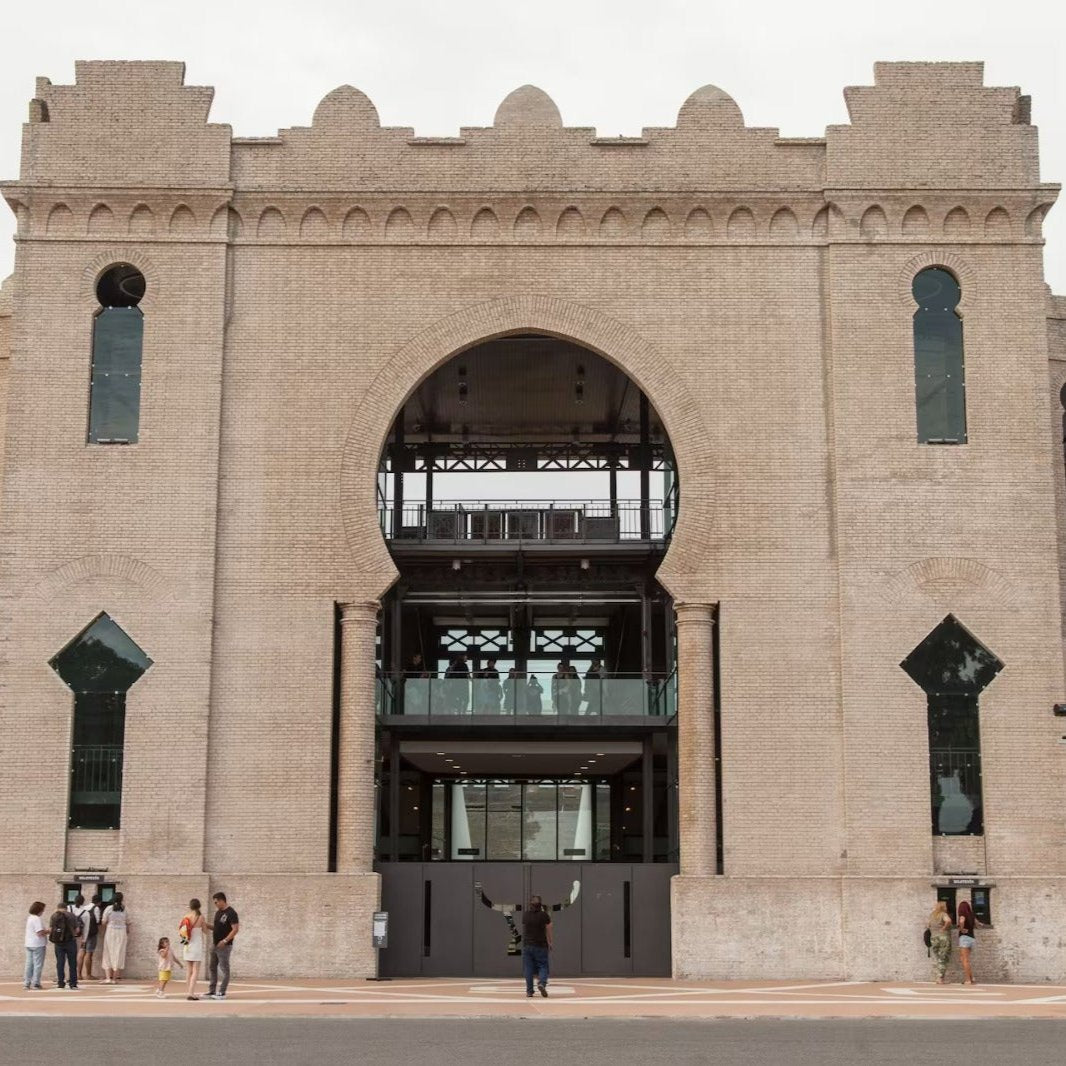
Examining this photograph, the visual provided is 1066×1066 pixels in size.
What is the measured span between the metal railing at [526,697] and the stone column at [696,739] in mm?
2844

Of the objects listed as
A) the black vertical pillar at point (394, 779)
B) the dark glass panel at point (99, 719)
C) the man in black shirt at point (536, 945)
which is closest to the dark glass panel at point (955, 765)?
the man in black shirt at point (536, 945)

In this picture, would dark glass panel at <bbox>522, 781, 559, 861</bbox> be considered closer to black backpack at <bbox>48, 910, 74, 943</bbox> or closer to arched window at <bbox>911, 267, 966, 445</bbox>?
arched window at <bbox>911, 267, 966, 445</bbox>

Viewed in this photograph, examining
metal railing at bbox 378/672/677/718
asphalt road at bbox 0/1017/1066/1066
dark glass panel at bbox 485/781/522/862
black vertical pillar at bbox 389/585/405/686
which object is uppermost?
black vertical pillar at bbox 389/585/405/686

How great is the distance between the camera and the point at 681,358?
105 ft

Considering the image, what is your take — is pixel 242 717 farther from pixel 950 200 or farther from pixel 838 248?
pixel 950 200

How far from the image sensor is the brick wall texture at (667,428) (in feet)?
98.6

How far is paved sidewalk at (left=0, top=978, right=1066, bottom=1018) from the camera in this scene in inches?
914

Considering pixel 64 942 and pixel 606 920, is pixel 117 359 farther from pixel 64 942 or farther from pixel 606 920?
pixel 606 920

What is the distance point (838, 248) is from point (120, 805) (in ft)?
55.1

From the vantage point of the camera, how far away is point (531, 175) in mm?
32469

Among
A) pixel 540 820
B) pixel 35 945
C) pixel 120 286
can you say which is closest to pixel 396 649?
pixel 540 820

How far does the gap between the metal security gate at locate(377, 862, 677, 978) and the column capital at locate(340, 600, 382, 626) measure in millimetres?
4689

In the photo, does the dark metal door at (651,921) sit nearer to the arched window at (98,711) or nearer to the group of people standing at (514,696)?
the group of people standing at (514,696)

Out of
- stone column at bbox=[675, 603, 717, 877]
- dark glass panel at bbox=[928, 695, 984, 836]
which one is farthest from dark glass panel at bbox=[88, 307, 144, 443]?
dark glass panel at bbox=[928, 695, 984, 836]
